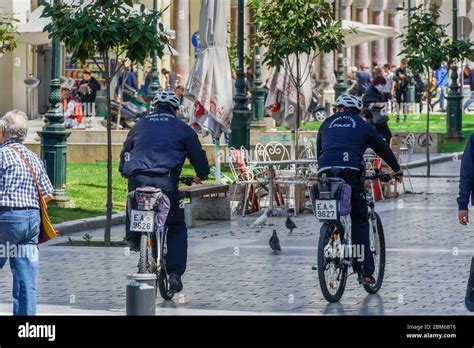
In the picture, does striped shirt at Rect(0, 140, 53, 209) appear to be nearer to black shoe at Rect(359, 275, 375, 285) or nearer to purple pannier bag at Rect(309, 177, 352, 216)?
purple pannier bag at Rect(309, 177, 352, 216)

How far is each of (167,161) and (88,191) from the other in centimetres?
1206

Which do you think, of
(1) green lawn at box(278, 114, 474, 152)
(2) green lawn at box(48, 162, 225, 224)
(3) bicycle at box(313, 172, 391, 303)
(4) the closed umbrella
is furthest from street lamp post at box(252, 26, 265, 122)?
(3) bicycle at box(313, 172, 391, 303)

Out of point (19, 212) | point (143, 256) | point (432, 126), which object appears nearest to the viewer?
point (19, 212)

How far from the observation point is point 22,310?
11.1m

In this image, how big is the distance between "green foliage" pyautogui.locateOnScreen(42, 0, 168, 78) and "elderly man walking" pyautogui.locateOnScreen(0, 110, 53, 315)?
7392mm

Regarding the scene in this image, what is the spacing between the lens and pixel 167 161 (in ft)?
44.7

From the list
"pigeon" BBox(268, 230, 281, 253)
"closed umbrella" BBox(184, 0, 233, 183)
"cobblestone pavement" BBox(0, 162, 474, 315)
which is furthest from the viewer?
"closed umbrella" BBox(184, 0, 233, 183)

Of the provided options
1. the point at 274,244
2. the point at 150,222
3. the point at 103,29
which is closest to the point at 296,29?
the point at 103,29

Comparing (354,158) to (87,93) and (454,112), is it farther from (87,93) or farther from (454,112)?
(87,93)

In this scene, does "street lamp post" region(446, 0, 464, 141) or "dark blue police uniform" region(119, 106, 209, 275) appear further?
"street lamp post" region(446, 0, 464, 141)

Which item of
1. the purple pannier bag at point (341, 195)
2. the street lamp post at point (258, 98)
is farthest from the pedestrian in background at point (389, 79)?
the purple pannier bag at point (341, 195)

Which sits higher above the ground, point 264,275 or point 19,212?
point 19,212

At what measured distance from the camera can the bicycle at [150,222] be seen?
43.1 feet

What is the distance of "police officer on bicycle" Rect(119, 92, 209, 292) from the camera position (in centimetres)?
1361
